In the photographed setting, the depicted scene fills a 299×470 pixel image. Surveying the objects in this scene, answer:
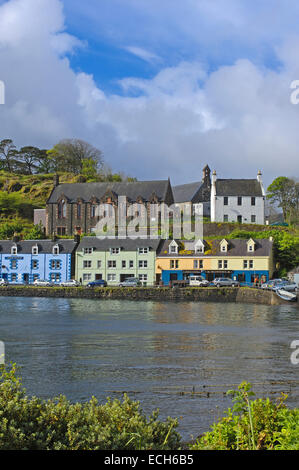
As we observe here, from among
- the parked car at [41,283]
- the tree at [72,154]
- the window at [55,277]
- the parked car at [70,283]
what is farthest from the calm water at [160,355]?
the tree at [72,154]

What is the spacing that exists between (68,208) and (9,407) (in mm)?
91543

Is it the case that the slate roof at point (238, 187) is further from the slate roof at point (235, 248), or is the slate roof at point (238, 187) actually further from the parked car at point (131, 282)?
the parked car at point (131, 282)

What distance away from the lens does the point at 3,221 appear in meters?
117

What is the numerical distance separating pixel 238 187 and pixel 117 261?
26.8m

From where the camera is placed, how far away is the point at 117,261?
3105 inches

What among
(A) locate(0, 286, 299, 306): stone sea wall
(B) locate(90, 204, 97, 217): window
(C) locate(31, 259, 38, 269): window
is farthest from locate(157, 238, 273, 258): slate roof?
(B) locate(90, 204, 97, 217): window

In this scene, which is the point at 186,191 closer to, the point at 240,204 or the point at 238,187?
the point at 238,187

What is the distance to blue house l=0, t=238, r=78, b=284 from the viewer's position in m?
80.8

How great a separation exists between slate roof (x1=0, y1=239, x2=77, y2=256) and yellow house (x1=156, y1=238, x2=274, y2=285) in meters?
15.0

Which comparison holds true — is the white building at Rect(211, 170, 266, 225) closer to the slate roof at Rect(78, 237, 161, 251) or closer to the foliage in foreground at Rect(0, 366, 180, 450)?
the slate roof at Rect(78, 237, 161, 251)

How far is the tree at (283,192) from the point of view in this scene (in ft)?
332

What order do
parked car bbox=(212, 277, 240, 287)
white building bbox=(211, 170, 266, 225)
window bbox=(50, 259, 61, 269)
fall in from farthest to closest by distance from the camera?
white building bbox=(211, 170, 266, 225)
window bbox=(50, 259, 61, 269)
parked car bbox=(212, 277, 240, 287)

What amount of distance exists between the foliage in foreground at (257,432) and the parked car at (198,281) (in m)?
61.3

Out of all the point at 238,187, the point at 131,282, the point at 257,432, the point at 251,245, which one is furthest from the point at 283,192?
the point at 257,432
